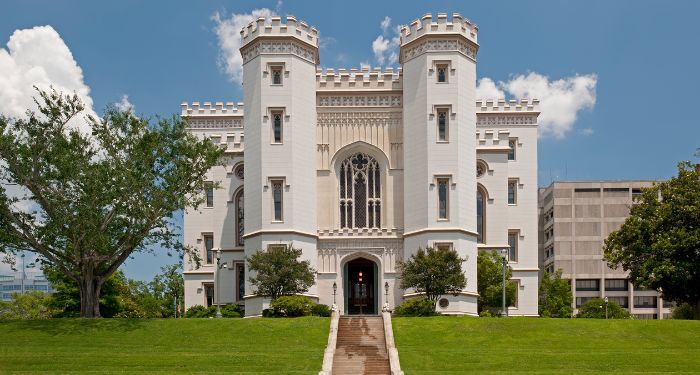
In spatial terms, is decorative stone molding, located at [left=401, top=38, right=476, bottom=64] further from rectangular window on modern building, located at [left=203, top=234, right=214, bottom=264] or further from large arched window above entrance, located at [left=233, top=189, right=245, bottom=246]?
rectangular window on modern building, located at [left=203, top=234, right=214, bottom=264]

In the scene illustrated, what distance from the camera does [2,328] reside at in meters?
40.2

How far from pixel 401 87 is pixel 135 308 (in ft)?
99.1

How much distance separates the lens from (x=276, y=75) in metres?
53.0

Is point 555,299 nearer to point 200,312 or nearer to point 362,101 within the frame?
point 362,101

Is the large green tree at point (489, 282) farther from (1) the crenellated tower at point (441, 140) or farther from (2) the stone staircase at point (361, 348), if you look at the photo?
(2) the stone staircase at point (361, 348)

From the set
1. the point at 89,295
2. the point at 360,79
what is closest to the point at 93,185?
the point at 89,295

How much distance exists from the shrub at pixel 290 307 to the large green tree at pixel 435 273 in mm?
5627

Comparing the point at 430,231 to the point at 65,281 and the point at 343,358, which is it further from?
the point at 65,281

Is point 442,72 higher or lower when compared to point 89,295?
higher

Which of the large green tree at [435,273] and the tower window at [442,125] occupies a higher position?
the tower window at [442,125]

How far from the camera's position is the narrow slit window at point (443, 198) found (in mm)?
51656

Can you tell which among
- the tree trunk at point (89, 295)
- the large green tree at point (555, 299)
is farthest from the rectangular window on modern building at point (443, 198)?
the tree trunk at point (89, 295)

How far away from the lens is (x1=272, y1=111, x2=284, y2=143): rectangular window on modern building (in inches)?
2060

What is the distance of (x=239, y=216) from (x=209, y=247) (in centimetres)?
375
